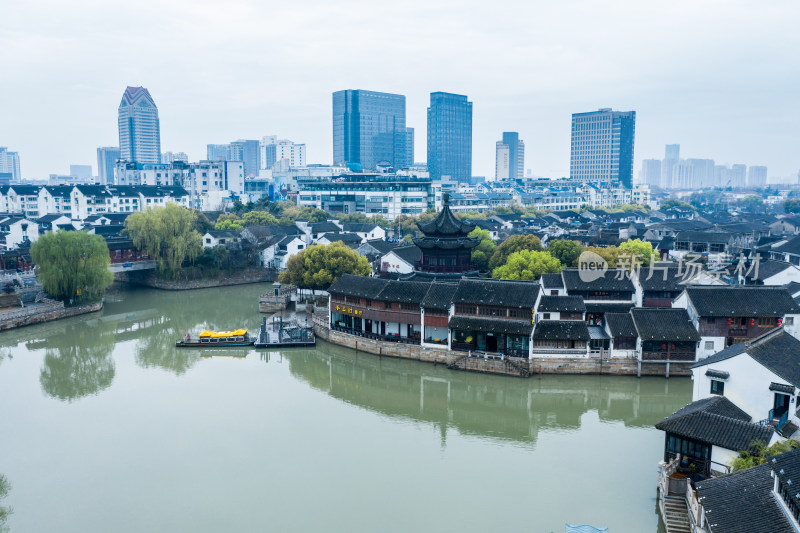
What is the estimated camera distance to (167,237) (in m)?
35.3

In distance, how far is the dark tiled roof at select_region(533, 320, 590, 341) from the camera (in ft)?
64.8

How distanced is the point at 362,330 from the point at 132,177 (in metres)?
67.4

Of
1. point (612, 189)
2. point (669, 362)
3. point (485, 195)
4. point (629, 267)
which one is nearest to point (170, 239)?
point (629, 267)

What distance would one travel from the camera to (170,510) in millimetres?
12109

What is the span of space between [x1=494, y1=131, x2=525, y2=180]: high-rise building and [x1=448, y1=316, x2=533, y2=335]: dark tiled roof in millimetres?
133820

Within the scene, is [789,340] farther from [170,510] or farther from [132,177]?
[132,177]

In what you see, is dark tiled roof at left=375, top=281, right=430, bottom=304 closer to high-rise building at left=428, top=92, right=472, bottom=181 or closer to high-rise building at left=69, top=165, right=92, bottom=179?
high-rise building at left=428, top=92, right=472, bottom=181

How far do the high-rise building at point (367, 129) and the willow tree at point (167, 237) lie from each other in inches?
3408

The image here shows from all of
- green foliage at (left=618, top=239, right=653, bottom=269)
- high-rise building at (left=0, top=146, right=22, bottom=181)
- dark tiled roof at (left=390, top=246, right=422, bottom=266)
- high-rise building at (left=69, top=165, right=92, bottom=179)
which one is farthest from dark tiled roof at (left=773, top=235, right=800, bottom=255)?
high-rise building at (left=69, top=165, right=92, bottom=179)

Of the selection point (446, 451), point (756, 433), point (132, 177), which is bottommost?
point (446, 451)

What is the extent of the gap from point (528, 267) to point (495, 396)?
865 centimetres

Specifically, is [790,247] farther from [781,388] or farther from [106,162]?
[106,162]

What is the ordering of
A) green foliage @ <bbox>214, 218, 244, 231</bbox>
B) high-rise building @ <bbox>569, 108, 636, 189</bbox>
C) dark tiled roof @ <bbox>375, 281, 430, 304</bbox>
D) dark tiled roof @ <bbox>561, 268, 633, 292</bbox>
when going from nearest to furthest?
1. dark tiled roof @ <bbox>375, 281, 430, 304</bbox>
2. dark tiled roof @ <bbox>561, 268, 633, 292</bbox>
3. green foliage @ <bbox>214, 218, 244, 231</bbox>
4. high-rise building @ <bbox>569, 108, 636, 189</bbox>

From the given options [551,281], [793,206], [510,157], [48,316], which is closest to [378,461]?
[551,281]
